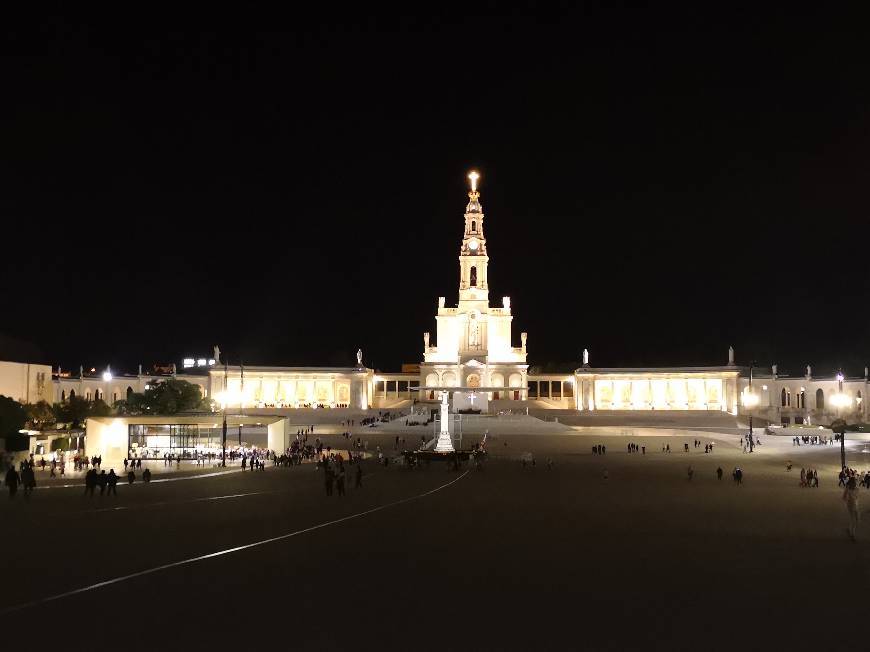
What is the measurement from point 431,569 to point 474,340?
73044mm

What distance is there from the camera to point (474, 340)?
8650 cm

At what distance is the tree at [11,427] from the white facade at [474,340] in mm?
48720

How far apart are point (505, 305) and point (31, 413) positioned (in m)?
47.1

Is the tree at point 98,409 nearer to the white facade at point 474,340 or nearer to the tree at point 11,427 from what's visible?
the tree at point 11,427

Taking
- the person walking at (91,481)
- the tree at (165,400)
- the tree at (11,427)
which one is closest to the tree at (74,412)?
the tree at (165,400)

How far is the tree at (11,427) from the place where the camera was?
36281 mm

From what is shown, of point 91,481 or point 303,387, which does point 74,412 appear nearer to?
point 303,387

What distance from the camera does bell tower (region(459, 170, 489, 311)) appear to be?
3398 inches

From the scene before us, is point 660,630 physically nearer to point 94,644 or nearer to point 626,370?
point 94,644

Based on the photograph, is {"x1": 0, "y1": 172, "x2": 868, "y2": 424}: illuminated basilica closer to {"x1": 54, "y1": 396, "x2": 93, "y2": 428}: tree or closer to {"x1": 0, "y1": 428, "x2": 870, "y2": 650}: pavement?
{"x1": 54, "y1": 396, "x2": 93, "y2": 428}: tree

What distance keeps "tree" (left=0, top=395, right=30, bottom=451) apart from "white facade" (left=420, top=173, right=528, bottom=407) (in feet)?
160

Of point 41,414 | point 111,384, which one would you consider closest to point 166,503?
point 41,414

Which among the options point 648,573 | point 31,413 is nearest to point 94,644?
point 648,573

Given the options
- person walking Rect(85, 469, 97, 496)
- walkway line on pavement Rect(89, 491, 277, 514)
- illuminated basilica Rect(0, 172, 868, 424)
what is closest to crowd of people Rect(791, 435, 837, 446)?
illuminated basilica Rect(0, 172, 868, 424)
